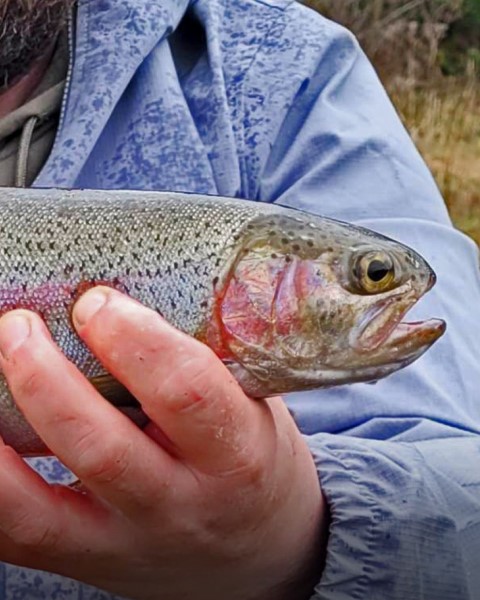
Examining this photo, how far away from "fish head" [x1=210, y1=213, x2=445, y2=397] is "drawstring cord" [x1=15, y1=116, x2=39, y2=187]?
618mm

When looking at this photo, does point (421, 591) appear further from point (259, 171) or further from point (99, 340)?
point (259, 171)

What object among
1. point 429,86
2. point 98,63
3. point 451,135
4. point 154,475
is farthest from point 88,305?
point 429,86

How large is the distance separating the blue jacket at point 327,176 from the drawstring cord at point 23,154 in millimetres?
48

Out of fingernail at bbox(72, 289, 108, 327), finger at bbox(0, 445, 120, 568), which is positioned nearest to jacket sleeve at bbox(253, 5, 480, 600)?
finger at bbox(0, 445, 120, 568)

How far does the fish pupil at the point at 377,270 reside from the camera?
160 centimetres

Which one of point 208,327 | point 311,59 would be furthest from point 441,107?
point 208,327

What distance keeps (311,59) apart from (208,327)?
37.1 inches

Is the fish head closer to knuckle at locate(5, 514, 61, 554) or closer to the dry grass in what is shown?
knuckle at locate(5, 514, 61, 554)

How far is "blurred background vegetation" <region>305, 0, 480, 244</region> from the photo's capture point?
5930 millimetres

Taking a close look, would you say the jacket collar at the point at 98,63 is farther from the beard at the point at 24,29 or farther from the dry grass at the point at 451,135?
the dry grass at the point at 451,135

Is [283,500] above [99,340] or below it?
below

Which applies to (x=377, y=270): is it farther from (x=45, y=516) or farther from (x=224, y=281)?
(x=45, y=516)

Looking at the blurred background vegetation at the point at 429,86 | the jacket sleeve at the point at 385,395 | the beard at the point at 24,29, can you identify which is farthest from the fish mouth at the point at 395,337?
the blurred background vegetation at the point at 429,86

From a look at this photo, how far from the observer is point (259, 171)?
2219mm
